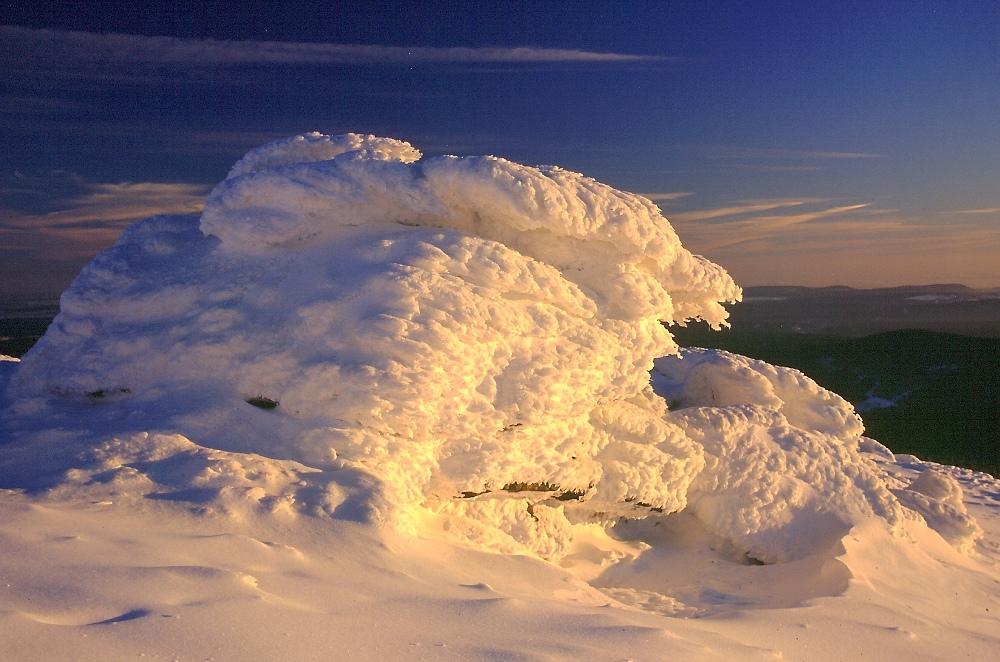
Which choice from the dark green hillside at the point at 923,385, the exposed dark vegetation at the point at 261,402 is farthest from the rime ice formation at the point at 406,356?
the dark green hillside at the point at 923,385

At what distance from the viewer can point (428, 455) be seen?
725 centimetres

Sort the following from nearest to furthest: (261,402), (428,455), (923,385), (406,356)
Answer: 1. (406,356)
2. (428,455)
3. (261,402)
4. (923,385)

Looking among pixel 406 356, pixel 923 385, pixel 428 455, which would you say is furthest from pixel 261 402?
pixel 923 385

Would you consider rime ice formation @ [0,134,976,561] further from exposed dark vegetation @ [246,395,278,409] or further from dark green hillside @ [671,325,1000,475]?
dark green hillside @ [671,325,1000,475]

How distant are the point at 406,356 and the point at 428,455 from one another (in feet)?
2.86

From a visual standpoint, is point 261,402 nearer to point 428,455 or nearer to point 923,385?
point 428,455

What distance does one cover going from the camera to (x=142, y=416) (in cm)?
720

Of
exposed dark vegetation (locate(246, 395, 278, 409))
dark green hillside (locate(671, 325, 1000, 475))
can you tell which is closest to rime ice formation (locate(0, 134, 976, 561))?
exposed dark vegetation (locate(246, 395, 278, 409))

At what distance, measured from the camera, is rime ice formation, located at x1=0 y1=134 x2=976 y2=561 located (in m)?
6.95

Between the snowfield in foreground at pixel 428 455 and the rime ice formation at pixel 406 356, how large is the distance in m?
0.03

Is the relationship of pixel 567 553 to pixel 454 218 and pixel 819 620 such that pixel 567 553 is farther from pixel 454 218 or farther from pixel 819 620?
pixel 454 218

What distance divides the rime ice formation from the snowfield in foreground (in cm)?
3

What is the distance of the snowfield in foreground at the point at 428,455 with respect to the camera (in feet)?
16.6

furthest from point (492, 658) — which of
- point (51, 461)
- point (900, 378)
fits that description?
point (900, 378)
